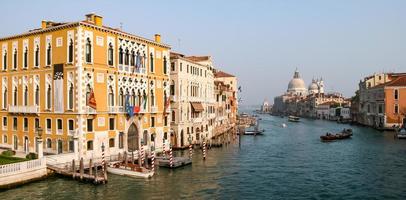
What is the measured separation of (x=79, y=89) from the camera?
1196 inches

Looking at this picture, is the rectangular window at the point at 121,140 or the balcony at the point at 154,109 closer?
the rectangular window at the point at 121,140

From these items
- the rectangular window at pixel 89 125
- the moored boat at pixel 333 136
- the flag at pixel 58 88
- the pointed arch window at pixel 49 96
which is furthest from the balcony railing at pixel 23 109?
the moored boat at pixel 333 136

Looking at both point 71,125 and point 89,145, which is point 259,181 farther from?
point 71,125

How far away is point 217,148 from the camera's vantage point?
48.7 meters

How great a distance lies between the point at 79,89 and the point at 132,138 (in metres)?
7.67

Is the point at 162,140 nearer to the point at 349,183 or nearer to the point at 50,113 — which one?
the point at 50,113

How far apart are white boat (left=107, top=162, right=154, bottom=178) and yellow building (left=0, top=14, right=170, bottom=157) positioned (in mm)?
2279

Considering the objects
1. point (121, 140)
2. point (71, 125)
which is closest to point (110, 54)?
point (71, 125)

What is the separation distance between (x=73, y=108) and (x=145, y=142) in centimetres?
885

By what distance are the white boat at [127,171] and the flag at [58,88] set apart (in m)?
6.00

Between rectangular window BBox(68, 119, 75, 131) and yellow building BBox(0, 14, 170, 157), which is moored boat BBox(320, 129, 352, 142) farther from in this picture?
rectangular window BBox(68, 119, 75, 131)

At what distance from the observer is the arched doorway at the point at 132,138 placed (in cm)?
3566

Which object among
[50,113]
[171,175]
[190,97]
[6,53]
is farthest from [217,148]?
[6,53]

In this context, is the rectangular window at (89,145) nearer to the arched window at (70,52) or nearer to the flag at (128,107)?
the flag at (128,107)
